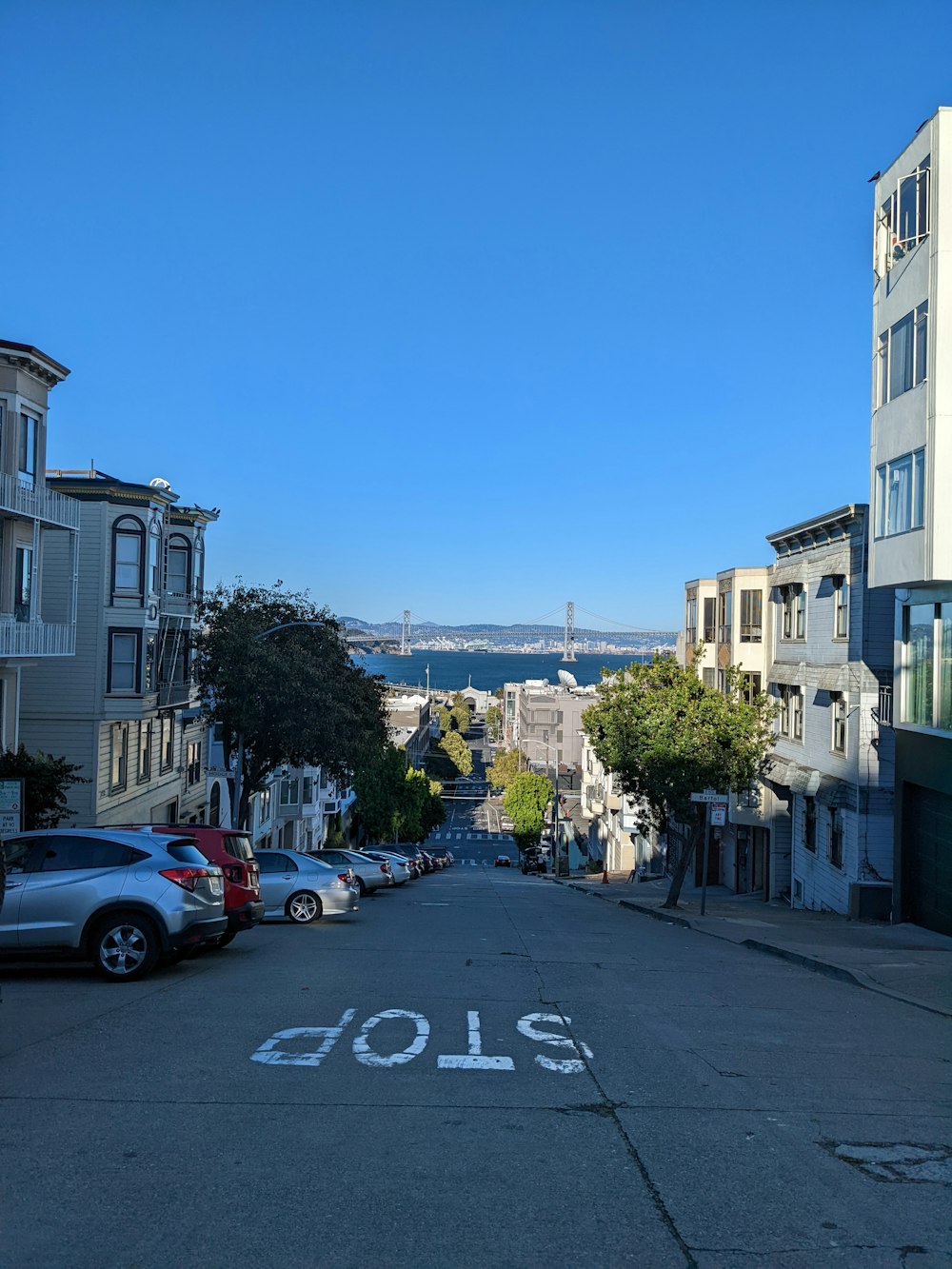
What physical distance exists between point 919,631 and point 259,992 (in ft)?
53.1

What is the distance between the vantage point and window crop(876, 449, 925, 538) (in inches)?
832

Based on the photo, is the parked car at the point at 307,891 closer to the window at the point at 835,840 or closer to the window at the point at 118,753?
the window at the point at 118,753

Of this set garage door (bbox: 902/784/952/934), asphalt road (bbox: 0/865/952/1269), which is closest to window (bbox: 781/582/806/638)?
garage door (bbox: 902/784/952/934)

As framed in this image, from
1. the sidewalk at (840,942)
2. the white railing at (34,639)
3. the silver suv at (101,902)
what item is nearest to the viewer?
the silver suv at (101,902)

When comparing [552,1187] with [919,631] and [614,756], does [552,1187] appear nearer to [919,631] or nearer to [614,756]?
[919,631]

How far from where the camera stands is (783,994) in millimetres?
13766

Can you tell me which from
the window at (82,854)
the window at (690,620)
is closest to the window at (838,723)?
the window at (690,620)

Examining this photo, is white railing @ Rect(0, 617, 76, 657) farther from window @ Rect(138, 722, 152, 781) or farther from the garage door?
the garage door

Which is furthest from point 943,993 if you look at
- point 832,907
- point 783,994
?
point 832,907

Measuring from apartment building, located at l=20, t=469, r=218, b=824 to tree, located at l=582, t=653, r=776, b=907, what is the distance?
1352cm

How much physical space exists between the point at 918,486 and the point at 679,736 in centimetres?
1021

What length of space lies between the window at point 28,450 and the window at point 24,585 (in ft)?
5.65

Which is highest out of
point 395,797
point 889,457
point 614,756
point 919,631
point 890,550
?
point 889,457

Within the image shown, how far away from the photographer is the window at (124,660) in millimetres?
A: 33156
